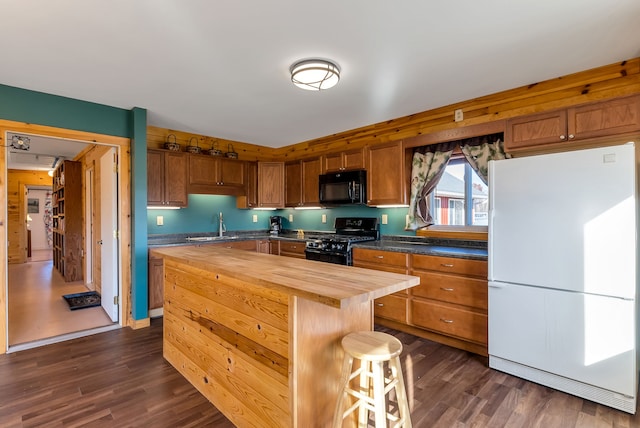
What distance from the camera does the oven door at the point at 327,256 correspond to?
3.70 m

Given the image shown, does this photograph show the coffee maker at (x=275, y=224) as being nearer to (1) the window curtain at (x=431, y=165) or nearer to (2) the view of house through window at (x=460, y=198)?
(1) the window curtain at (x=431, y=165)

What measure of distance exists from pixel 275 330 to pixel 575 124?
9.05 ft

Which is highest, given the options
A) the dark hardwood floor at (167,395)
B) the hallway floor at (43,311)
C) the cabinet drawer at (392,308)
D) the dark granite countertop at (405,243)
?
the dark granite countertop at (405,243)

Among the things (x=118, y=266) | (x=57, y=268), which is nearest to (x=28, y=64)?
(x=118, y=266)

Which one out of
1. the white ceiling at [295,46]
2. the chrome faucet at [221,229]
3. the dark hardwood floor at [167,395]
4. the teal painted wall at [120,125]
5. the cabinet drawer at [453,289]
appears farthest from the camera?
the chrome faucet at [221,229]

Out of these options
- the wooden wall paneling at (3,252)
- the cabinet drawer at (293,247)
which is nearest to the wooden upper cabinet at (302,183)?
the cabinet drawer at (293,247)

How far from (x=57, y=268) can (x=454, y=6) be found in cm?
838

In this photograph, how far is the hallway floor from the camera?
325 centimetres

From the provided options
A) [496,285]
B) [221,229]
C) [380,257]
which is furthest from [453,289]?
[221,229]

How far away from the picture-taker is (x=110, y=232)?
368 centimetres

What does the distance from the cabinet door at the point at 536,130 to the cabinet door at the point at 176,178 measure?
151 inches

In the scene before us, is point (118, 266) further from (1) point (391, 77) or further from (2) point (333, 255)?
(1) point (391, 77)

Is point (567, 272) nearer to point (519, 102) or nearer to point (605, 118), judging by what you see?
point (605, 118)

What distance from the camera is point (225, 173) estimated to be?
4.70m
